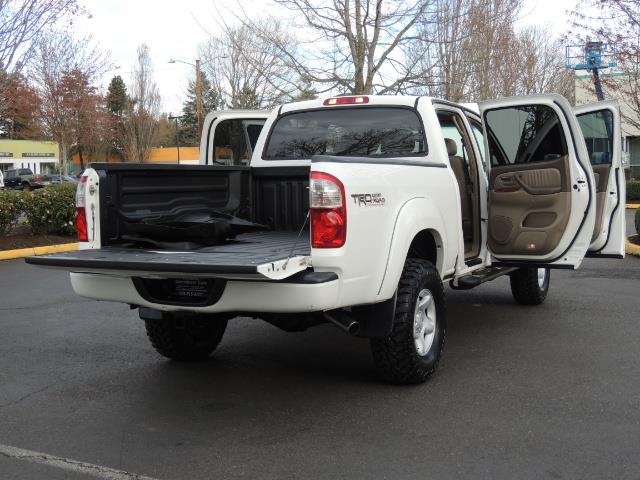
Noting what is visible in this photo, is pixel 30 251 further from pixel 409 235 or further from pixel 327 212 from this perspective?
pixel 327 212

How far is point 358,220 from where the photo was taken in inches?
161

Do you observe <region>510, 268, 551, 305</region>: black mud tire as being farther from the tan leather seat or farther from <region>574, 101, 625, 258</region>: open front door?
the tan leather seat

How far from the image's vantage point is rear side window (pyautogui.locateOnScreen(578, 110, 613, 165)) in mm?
6996

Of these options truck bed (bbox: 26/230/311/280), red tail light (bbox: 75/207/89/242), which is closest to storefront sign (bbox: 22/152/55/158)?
red tail light (bbox: 75/207/89/242)

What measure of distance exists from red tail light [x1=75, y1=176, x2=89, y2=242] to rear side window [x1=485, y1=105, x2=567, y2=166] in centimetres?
397

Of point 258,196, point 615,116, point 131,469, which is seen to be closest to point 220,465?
point 131,469

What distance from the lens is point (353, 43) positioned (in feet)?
53.6

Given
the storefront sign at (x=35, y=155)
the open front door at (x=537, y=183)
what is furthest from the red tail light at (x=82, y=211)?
the storefront sign at (x=35, y=155)

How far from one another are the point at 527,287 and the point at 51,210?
990 centimetres

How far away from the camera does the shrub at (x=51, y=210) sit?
13648mm

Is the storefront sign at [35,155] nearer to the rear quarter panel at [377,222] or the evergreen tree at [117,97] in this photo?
the evergreen tree at [117,97]

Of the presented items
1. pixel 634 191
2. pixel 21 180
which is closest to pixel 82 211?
pixel 634 191

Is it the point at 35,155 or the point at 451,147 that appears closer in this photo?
the point at 451,147

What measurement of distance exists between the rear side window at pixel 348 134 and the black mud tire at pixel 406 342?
1.15 m
